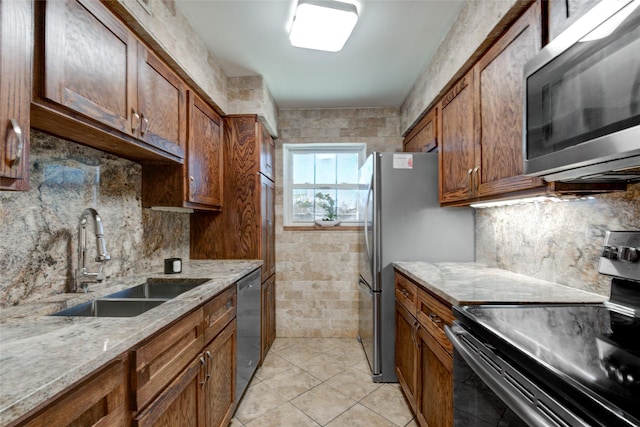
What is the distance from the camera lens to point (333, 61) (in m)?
2.41

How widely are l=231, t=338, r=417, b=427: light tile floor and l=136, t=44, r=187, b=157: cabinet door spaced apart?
1.78m

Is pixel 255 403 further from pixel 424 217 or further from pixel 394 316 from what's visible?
pixel 424 217

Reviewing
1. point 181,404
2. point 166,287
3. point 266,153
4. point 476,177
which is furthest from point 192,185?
point 476,177

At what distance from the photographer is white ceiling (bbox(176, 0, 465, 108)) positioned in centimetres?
181

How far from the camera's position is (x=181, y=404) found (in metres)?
1.18

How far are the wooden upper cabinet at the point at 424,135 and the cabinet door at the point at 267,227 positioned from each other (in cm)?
149

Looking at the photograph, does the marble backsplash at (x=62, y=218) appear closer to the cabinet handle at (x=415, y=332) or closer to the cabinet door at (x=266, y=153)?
the cabinet door at (x=266, y=153)

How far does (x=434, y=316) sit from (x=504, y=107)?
1087 mm

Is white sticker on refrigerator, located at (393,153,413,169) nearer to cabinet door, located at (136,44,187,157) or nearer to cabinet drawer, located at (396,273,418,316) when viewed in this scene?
cabinet drawer, located at (396,273,418,316)

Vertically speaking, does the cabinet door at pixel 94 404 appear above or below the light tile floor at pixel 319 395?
above

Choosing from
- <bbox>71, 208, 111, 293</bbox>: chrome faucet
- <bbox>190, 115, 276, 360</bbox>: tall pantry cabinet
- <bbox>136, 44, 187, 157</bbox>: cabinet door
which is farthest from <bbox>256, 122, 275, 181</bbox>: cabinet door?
<bbox>71, 208, 111, 293</bbox>: chrome faucet

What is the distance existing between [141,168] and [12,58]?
1.20 m

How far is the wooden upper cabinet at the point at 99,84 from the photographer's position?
3.18ft

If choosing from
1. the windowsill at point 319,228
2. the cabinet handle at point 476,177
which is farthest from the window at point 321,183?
the cabinet handle at point 476,177
